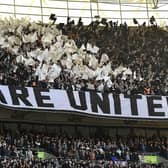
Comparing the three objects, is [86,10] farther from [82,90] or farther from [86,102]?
[86,102]

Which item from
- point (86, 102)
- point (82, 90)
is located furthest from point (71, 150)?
point (82, 90)

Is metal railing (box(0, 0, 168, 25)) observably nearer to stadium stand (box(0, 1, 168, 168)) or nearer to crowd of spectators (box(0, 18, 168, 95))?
crowd of spectators (box(0, 18, 168, 95))

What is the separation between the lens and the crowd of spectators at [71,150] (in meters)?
27.4

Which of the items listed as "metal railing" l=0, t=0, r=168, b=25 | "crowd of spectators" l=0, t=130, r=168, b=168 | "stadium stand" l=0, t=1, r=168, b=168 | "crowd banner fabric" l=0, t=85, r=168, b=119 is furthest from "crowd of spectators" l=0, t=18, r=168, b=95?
"crowd of spectators" l=0, t=130, r=168, b=168

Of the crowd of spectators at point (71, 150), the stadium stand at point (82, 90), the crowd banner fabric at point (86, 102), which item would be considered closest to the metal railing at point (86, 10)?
the stadium stand at point (82, 90)

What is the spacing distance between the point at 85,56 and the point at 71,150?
246 inches

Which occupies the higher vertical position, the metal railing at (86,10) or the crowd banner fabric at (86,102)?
the metal railing at (86,10)

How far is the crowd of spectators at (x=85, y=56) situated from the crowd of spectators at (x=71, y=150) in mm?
2462

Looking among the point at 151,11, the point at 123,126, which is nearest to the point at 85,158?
the point at 123,126

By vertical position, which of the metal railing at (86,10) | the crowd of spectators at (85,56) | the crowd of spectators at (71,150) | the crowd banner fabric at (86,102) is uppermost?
the metal railing at (86,10)

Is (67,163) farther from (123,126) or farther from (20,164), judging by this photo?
(123,126)

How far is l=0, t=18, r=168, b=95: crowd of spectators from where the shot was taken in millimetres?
31281

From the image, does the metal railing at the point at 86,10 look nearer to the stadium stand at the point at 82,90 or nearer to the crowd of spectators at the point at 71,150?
the stadium stand at the point at 82,90

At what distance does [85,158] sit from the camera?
29.0m
